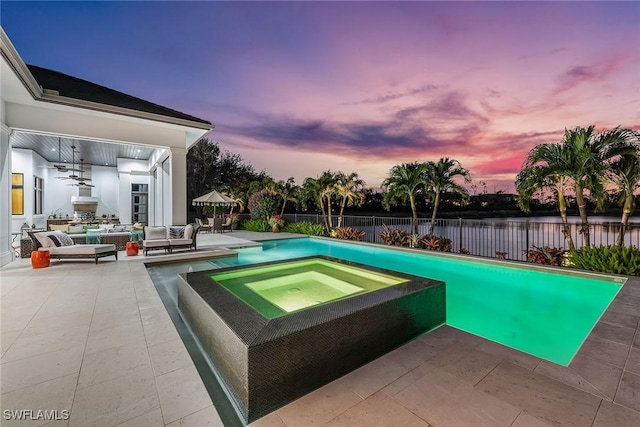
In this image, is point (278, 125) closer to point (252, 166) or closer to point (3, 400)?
point (252, 166)

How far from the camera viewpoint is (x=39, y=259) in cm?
623

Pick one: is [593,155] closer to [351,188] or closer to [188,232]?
[351,188]

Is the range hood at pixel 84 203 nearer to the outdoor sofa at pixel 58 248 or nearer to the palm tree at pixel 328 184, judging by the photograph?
Result: the outdoor sofa at pixel 58 248

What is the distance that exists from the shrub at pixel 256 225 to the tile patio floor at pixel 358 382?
12.4 m

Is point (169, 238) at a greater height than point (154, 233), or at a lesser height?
lesser

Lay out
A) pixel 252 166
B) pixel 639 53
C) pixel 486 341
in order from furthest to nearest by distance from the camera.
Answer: pixel 252 166
pixel 639 53
pixel 486 341

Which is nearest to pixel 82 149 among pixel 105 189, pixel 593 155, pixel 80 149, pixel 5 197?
pixel 80 149

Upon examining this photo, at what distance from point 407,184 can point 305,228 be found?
6.02 metres

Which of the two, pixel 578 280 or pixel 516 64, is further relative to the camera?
pixel 516 64

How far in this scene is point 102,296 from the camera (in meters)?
4.41

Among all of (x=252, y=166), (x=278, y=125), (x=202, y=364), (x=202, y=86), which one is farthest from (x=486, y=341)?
(x=252, y=166)

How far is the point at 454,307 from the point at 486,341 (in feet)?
6.19

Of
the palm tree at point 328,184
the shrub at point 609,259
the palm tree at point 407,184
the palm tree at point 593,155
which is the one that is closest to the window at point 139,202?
the palm tree at point 328,184

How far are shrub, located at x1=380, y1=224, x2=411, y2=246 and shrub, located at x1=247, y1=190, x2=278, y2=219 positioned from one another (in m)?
7.87
